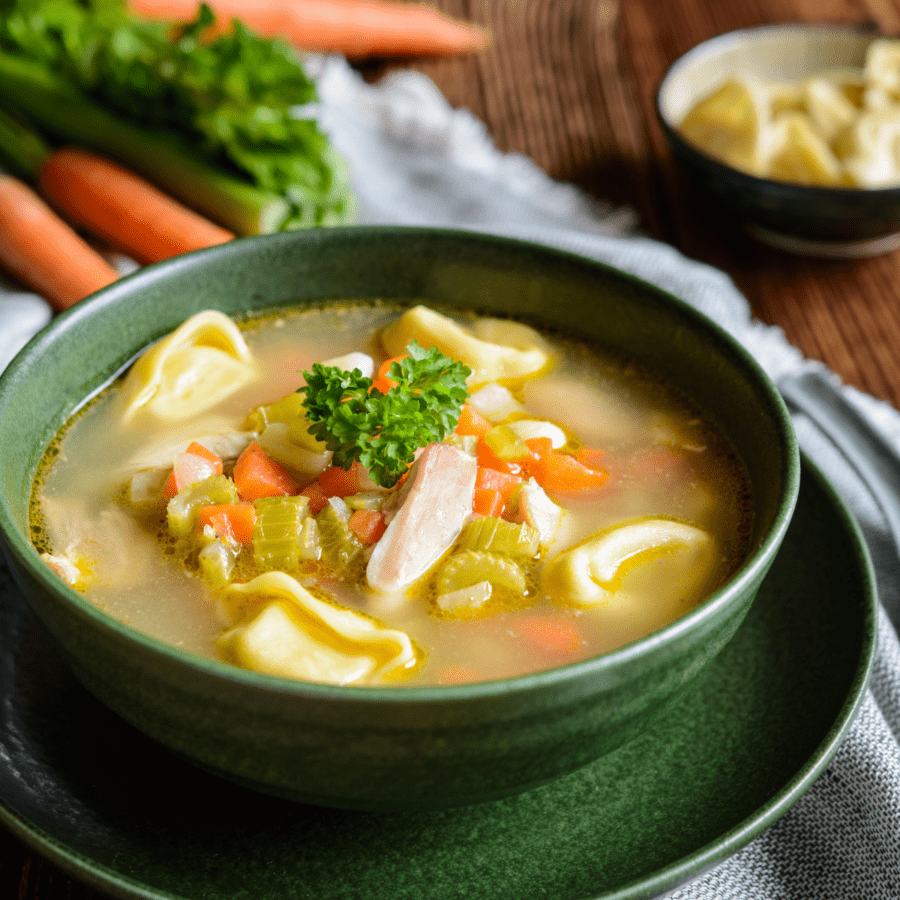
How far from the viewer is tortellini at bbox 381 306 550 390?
Result: 3.07m

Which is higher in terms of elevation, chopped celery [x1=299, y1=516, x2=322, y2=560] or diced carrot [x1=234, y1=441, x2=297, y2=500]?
diced carrot [x1=234, y1=441, x2=297, y2=500]

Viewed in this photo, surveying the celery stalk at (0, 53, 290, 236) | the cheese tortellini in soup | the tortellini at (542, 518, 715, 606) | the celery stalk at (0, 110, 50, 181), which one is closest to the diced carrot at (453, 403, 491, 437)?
the tortellini at (542, 518, 715, 606)

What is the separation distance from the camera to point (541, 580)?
245 centimetres

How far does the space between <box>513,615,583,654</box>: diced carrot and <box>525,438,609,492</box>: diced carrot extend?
0.46 meters

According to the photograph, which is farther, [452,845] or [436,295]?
[436,295]

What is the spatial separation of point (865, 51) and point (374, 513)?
423 cm

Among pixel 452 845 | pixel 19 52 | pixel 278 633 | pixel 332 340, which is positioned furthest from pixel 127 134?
pixel 452 845

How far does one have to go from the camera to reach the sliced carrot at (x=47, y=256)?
4.12 meters

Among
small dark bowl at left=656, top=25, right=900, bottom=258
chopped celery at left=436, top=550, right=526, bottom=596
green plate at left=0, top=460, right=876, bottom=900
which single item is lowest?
small dark bowl at left=656, top=25, right=900, bottom=258

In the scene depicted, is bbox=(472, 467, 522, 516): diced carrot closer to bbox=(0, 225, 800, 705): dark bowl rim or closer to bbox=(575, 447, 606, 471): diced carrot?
bbox=(575, 447, 606, 471): diced carrot

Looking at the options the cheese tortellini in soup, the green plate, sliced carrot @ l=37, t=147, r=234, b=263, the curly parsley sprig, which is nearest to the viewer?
the green plate

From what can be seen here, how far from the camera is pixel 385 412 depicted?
253 centimetres

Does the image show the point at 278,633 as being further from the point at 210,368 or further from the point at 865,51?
the point at 865,51

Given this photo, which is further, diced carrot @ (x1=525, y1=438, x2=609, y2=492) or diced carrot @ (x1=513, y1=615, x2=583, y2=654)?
diced carrot @ (x1=525, y1=438, x2=609, y2=492)
